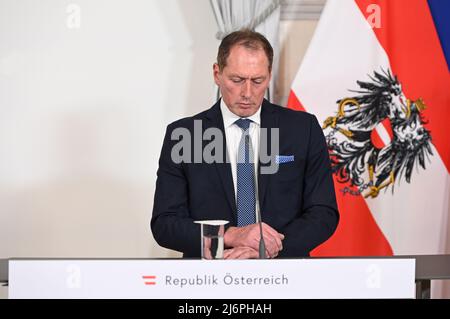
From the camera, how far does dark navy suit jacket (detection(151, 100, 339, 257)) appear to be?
7.20ft

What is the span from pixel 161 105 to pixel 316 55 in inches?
31.3

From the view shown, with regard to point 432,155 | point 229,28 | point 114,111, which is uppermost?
point 229,28

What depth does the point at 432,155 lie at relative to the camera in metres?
3.46

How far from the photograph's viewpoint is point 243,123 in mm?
2287

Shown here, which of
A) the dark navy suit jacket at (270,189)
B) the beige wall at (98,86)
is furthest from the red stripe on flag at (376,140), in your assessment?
the dark navy suit jacket at (270,189)

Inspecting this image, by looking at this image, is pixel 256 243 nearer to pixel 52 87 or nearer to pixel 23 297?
pixel 23 297

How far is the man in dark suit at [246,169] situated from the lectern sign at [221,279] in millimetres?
754

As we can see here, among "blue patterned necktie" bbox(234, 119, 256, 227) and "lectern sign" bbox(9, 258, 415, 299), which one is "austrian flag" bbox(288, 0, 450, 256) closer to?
"blue patterned necktie" bbox(234, 119, 256, 227)

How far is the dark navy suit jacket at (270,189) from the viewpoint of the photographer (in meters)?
2.20

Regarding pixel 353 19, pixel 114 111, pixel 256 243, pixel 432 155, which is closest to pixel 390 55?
pixel 353 19

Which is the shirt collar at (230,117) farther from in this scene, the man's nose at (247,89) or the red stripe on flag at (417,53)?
the red stripe on flag at (417,53)
